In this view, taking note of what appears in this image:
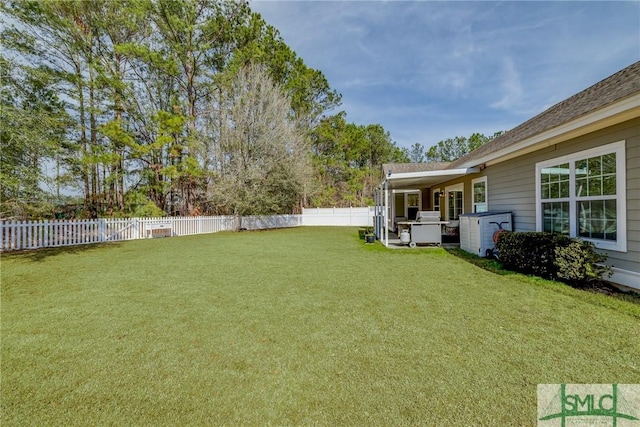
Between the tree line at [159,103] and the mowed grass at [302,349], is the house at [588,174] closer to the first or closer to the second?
A: the mowed grass at [302,349]

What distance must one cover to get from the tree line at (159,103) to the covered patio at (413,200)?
20.0 feet

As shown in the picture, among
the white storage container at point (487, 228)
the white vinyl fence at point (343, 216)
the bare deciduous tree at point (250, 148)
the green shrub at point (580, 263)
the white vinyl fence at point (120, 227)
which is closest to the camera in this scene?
the green shrub at point (580, 263)

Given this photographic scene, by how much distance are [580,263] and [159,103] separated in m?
21.1

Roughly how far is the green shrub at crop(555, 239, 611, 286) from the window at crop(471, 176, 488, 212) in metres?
4.20

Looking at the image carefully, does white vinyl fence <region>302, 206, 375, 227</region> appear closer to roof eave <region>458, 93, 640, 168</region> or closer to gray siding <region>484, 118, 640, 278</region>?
gray siding <region>484, 118, 640, 278</region>

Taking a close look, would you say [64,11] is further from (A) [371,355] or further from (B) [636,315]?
(B) [636,315]

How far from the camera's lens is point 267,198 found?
1530 cm

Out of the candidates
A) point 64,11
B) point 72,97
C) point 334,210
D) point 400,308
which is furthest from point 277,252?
point 64,11

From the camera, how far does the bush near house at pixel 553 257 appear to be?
13.9 feet

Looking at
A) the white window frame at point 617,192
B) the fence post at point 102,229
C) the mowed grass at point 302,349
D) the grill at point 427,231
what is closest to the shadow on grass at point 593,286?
the mowed grass at point 302,349

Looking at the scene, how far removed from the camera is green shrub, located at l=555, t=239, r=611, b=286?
421 centimetres

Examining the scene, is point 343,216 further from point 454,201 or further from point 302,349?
point 302,349

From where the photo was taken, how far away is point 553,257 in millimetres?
4590

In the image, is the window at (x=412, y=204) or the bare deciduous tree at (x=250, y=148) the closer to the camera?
the bare deciduous tree at (x=250, y=148)
